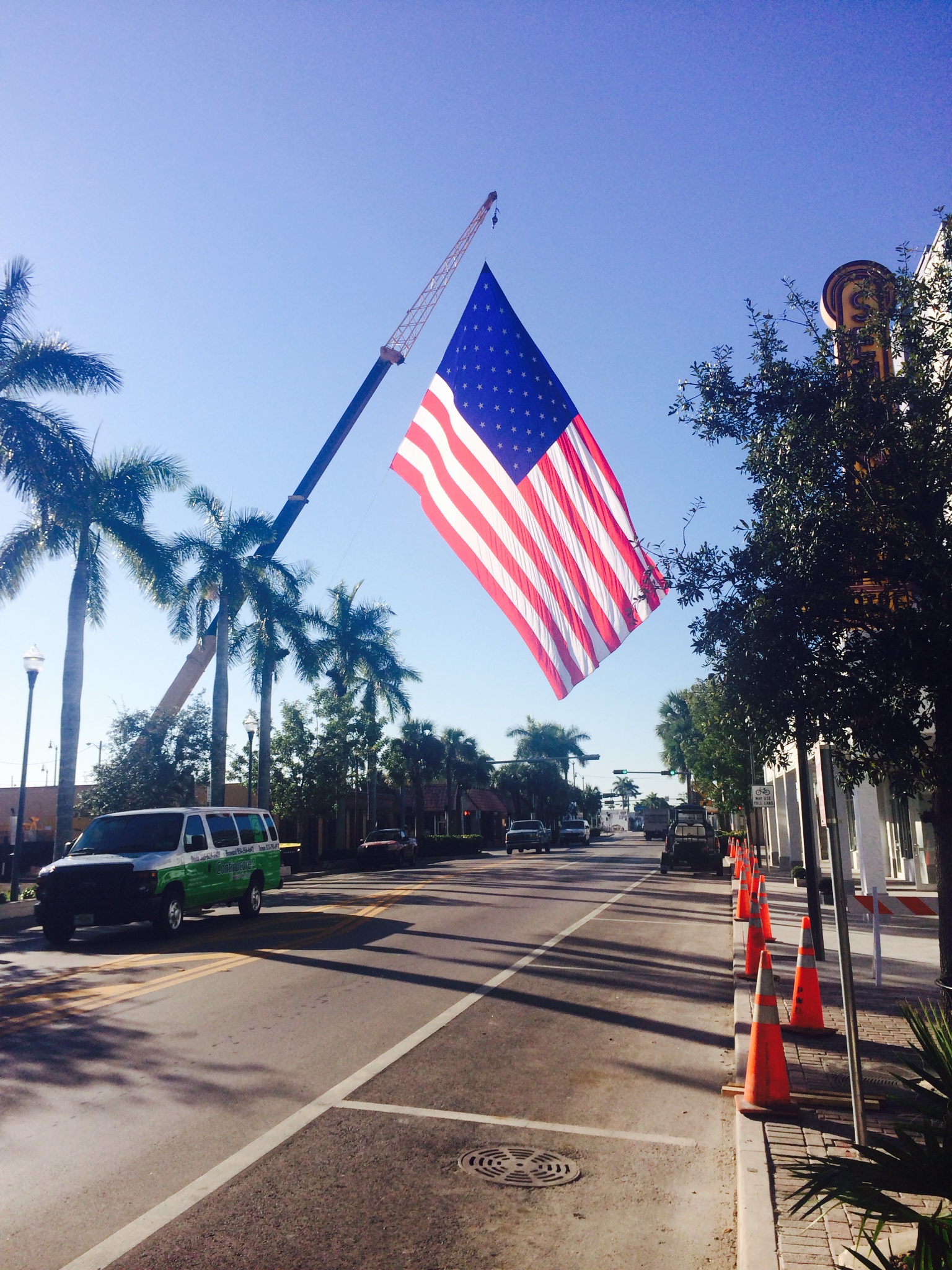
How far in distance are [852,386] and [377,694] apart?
46.2m

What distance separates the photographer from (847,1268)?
153 inches

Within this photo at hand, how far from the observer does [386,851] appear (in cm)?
3991

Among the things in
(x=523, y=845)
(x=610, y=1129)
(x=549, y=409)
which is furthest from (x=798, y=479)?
(x=523, y=845)

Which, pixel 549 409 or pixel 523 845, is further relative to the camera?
pixel 523 845

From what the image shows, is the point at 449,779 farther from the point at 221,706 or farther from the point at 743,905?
the point at 743,905

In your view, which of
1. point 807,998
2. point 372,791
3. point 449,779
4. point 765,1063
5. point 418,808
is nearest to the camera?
point 765,1063

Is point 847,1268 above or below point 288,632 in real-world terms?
below

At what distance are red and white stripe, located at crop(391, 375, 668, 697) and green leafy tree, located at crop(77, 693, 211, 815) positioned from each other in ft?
53.9

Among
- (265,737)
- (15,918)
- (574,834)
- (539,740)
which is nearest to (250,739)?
(265,737)

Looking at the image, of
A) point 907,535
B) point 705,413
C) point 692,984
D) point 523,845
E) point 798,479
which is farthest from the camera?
point 523,845

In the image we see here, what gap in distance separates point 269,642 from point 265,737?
3.59 metres

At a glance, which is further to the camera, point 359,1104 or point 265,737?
point 265,737

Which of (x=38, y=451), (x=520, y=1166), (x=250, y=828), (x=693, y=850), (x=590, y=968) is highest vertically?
(x=38, y=451)

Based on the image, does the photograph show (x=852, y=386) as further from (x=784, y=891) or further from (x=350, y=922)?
(x=784, y=891)
